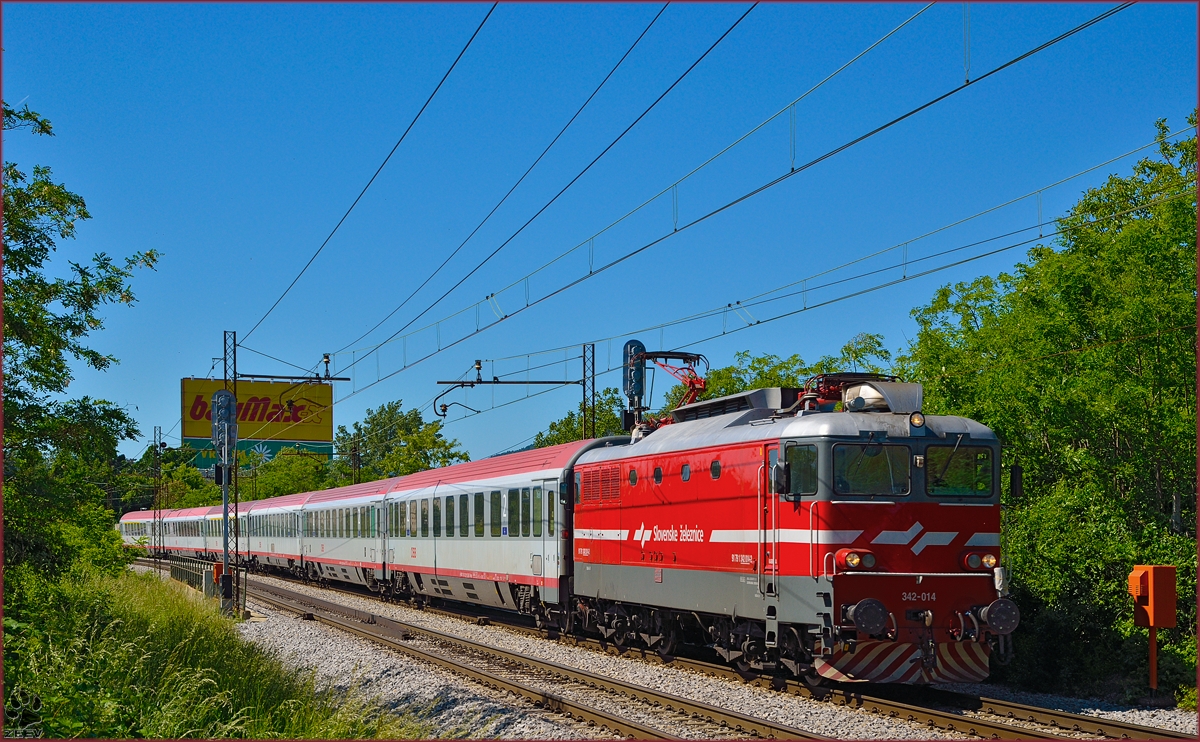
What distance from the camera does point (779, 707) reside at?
13.2 meters

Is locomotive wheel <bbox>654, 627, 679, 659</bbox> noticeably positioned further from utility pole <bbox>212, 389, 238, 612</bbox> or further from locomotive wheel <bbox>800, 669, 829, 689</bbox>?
utility pole <bbox>212, 389, 238, 612</bbox>

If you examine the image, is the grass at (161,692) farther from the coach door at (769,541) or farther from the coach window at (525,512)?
the coach window at (525,512)

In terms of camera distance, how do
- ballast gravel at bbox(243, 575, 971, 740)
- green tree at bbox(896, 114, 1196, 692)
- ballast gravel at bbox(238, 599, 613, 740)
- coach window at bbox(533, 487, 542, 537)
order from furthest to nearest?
1. coach window at bbox(533, 487, 542, 537)
2. green tree at bbox(896, 114, 1196, 692)
3. ballast gravel at bbox(238, 599, 613, 740)
4. ballast gravel at bbox(243, 575, 971, 740)

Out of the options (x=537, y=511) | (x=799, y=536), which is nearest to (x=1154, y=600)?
(x=799, y=536)

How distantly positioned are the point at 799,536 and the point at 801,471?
77 centimetres

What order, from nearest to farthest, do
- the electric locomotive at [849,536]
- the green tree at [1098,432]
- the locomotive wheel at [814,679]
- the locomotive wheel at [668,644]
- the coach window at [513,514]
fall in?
the electric locomotive at [849,536] → the locomotive wheel at [814,679] → the green tree at [1098,432] → the locomotive wheel at [668,644] → the coach window at [513,514]

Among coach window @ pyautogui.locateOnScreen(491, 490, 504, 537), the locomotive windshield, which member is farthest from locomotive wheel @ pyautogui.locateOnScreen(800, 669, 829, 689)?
coach window @ pyautogui.locateOnScreen(491, 490, 504, 537)

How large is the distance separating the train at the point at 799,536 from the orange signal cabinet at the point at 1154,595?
1840 mm

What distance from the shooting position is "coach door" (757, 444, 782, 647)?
13586 mm

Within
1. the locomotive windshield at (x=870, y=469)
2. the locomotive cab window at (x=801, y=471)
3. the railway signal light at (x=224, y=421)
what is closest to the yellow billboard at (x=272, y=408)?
the railway signal light at (x=224, y=421)

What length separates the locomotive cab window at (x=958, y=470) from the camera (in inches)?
534

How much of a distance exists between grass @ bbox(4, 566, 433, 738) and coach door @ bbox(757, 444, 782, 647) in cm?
436

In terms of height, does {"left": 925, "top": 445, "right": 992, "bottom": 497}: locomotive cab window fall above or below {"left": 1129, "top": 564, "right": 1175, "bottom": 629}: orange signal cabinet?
above

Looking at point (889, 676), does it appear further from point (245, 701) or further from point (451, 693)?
point (245, 701)
